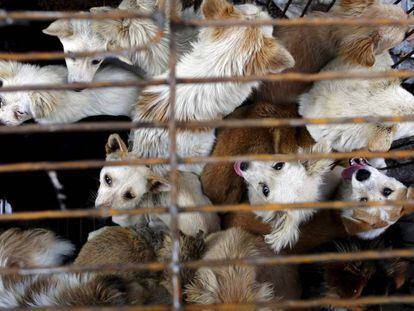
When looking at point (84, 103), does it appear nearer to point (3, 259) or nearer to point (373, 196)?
point (3, 259)

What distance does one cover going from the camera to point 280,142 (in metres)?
1.76

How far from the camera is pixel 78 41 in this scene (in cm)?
169

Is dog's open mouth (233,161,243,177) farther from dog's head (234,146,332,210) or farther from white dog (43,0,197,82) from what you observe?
white dog (43,0,197,82)

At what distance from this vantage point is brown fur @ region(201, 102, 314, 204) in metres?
1.77

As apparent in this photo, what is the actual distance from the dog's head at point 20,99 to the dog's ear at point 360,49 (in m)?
0.99

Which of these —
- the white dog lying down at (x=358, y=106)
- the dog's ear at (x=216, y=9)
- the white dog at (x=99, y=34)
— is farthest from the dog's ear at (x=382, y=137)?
the white dog at (x=99, y=34)

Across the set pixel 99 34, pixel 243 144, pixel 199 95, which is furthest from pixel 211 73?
pixel 99 34

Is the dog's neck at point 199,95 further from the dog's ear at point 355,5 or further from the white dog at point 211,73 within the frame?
the dog's ear at point 355,5

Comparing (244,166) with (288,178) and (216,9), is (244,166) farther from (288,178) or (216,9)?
(216,9)

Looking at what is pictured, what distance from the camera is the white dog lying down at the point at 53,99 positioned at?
1.71m

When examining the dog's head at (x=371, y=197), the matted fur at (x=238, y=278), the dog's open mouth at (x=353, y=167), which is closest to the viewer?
the matted fur at (x=238, y=278)

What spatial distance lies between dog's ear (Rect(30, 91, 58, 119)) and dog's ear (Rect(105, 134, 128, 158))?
23 cm

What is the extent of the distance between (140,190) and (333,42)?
2.73 feet

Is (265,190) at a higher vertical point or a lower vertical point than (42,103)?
lower
